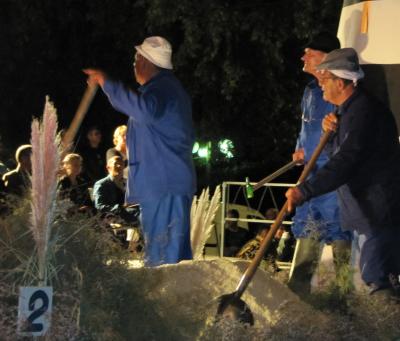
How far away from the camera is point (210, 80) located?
17.7m

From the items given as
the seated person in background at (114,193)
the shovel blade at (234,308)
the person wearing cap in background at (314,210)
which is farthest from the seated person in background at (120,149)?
the shovel blade at (234,308)

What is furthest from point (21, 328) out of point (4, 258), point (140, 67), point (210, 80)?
point (210, 80)

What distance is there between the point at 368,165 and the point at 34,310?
7.51 feet

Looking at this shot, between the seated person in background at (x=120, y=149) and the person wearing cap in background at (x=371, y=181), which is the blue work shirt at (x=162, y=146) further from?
the seated person in background at (x=120, y=149)

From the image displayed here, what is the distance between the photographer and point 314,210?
273 inches

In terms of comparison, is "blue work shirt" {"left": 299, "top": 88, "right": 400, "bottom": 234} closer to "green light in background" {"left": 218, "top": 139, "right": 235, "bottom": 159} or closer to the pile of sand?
the pile of sand

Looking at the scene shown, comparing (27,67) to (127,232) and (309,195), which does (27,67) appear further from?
(309,195)

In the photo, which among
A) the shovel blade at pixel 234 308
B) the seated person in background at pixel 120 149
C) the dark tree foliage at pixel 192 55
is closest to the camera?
the shovel blade at pixel 234 308

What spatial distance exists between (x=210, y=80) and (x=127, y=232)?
11.5 meters

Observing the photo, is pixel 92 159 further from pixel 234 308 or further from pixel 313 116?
pixel 234 308

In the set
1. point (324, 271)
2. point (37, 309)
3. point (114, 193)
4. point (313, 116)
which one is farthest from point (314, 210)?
point (37, 309)

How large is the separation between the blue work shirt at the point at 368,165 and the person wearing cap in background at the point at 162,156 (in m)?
1.15

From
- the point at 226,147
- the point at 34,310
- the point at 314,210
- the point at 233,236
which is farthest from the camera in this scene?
the point at 226,147

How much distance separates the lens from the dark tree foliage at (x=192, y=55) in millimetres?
15922
